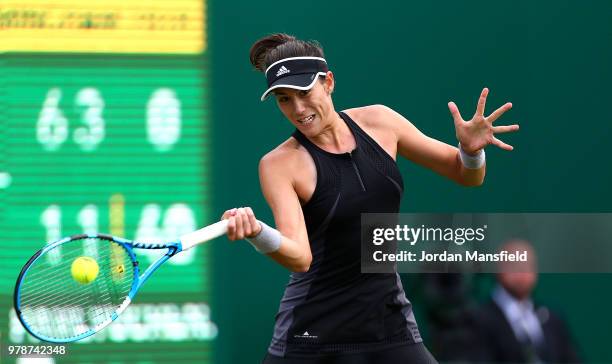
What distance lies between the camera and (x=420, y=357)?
A: 3.80 metres

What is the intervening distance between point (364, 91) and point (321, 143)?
1310 millimetres

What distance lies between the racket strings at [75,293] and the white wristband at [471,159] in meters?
1.00

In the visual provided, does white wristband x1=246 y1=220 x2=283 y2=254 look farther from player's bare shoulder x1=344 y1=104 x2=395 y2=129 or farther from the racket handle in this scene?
player's bare shoulder x1=344 y1=104 x2=395 y2=129

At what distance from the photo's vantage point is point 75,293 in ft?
13.0

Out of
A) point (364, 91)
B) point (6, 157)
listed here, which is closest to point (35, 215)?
point (6, 157)

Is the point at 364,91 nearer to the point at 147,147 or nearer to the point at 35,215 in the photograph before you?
the point at 147,147

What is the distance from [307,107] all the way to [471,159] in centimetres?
53

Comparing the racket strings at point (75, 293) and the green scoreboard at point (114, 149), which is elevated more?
the green scoreboard at point (114, 149)

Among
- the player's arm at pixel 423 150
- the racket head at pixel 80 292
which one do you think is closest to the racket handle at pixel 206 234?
the racket head at pixel 80 292

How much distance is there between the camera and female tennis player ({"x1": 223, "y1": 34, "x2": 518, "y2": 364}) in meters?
3.76

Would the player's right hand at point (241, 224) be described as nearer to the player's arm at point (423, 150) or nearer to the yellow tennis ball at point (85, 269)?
the yellow tennis ball at point (85, 269)

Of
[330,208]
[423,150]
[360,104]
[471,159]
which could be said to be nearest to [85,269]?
[330,208]

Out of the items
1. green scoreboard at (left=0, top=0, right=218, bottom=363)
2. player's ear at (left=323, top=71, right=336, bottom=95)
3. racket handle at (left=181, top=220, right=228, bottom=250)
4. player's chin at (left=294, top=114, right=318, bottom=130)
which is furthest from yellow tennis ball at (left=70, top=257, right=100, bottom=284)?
green scoreboard at (left=0, top=0, right=218, bottom=363)

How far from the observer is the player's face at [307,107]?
12.2ft
